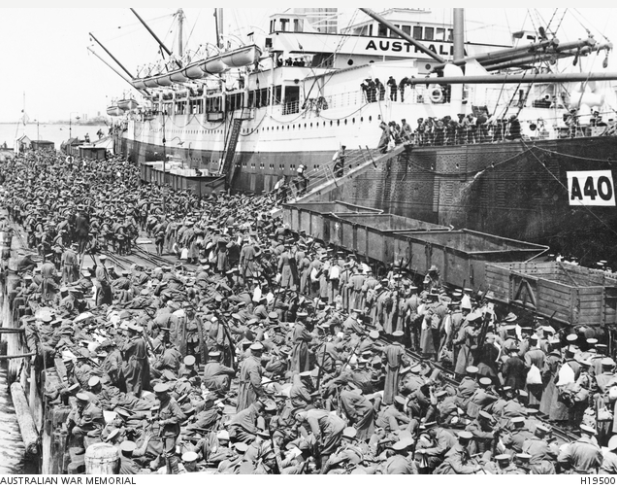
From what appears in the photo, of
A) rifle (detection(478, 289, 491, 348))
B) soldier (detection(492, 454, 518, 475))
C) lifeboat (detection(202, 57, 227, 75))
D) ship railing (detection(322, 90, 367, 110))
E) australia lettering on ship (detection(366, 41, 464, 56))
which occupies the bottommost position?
soldier (detection(492, 454, 518, 475))

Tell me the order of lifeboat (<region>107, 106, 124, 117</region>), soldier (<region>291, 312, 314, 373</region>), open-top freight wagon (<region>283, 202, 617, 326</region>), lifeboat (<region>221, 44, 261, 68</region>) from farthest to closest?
lifeboat (<region>107, 106, 124, 117</region>)
lifeboat (<region>221, 44, 261, 68</region>)
open-top freight wagon (<region>283, 202, 617, 326</region>)
soldier (<region>291, 312, 314, 373</region>)

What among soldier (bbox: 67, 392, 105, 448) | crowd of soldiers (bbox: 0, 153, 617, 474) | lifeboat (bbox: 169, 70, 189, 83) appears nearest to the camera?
crowd of soldiers (bbox: 0, 153, 617, 474)

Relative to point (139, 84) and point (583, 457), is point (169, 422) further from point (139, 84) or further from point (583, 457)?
point (139, 84)

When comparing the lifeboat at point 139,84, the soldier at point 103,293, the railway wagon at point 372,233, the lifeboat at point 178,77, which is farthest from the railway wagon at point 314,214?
the lifeboat at point 139,84

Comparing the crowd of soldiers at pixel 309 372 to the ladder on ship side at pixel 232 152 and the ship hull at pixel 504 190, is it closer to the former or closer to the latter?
the ship hull at pixel 504 190

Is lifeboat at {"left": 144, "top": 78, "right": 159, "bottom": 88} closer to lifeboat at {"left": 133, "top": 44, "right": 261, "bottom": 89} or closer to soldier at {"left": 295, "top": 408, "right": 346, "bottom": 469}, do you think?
lifeboat at {"left": 133, "top": 44, "right": 261, "bottom": 89}

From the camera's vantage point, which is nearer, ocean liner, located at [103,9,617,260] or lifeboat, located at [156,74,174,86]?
ocean liner, located at [103,9,617,260]

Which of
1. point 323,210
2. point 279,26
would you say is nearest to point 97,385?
point 323,210

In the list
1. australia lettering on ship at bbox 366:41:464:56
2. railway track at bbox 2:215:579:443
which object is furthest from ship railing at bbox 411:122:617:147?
australia lettering on ship at bbox 366:41:464:56
